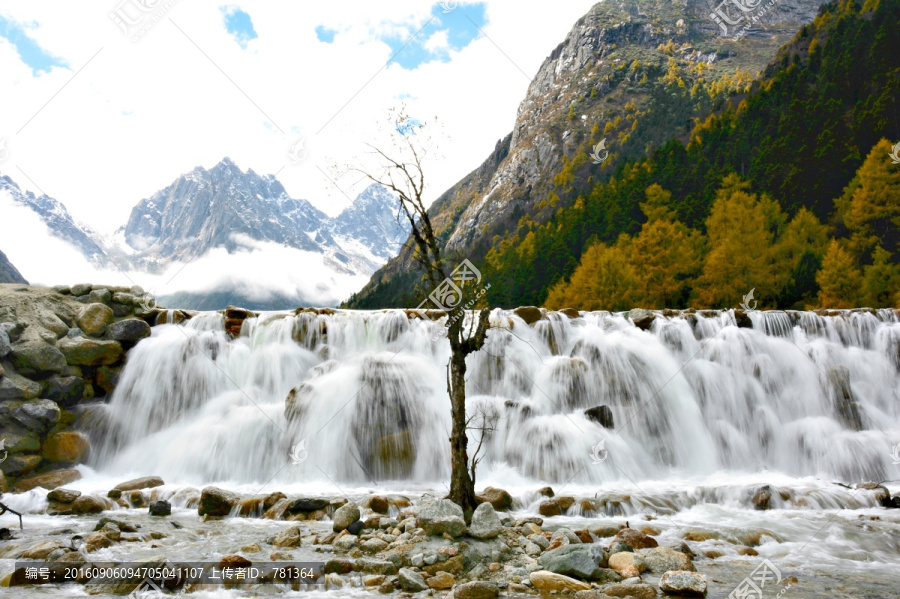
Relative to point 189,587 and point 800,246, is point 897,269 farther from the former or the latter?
point 189,587

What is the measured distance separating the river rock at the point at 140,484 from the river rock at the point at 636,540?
1162 cm

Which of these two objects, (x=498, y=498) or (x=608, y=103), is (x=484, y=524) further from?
(x=608, y=103)

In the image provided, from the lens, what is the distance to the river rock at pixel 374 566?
7.30 metres

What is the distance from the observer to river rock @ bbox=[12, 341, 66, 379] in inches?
610

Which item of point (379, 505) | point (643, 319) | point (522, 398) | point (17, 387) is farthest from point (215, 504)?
point (643, 319)

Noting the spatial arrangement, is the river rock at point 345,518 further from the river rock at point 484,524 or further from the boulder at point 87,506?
the boulder at point 87,506

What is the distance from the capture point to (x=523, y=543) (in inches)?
330

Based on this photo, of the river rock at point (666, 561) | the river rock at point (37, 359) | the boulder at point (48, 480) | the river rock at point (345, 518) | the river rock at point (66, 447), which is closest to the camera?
the river rock at point (666, 561)

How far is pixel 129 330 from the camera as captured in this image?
18719 millimetres

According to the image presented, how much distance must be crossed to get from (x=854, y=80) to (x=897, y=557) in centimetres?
7109

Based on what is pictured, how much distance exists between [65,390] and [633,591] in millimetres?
17515

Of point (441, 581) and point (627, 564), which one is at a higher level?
point (627, 564)

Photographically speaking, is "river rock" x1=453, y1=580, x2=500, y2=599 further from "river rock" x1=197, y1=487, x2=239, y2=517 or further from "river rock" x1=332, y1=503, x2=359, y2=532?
"river rock" x1=197, y1=487, x2=239, y2=517
